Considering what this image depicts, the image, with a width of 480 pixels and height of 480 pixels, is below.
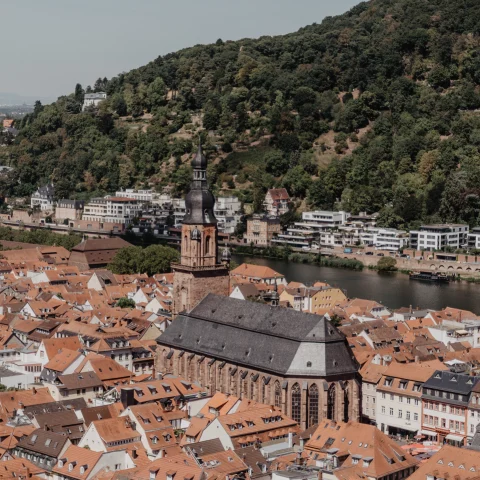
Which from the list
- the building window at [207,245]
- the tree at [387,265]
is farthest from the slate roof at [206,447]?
the tree at [387,265]

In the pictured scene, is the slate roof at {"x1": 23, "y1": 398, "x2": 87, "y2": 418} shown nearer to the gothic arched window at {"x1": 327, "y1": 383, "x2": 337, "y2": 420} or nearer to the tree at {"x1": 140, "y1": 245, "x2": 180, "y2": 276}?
the gothic arched window at {"x1": 327, "y1": 383, "x2": 337, "y2": 420}

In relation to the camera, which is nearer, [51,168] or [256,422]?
[256,422]

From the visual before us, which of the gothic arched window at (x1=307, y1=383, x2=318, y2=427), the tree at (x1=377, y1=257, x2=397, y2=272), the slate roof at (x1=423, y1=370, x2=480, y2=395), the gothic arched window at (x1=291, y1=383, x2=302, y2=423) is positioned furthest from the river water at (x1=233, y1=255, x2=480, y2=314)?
the gothic arched window at (x1=291, y1=383, x2=302, y2=423)

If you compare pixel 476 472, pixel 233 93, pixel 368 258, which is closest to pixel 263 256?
pixel 368 258

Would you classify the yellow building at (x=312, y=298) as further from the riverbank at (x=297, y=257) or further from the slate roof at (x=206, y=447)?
the slate roof at (x=206, y=447)

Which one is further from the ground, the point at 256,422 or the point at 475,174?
the point at 475,174

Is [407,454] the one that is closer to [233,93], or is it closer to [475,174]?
[475,174]

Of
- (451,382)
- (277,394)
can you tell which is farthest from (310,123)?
(277,394)
